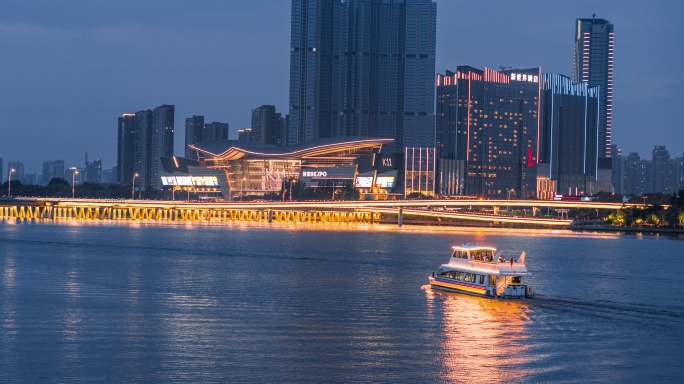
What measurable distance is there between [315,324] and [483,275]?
1008cm

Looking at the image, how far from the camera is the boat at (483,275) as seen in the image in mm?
35875

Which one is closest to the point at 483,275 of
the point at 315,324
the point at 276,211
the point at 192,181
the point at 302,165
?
the point at 315,324

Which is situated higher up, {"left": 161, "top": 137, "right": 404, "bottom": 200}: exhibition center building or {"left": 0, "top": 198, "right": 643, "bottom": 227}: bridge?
{"left": 161, "top": 137, "right": 404, "bottom": 200}: exhibition center building

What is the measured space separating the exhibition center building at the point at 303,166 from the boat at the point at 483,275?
127 m

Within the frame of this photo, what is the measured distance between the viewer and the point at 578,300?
36.7 metres

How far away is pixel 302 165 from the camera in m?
172

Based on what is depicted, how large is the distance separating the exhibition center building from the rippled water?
4523 inches

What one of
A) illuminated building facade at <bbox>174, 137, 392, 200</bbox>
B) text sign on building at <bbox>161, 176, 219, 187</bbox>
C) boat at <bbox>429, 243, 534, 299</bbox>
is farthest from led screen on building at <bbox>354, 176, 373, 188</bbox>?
boat at <bbox>429, 243, 534, 299</bbox>

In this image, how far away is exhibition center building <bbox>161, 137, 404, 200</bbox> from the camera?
554 feet

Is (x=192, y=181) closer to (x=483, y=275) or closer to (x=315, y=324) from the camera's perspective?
(x=483, y=275)

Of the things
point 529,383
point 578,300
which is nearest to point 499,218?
point 578,300

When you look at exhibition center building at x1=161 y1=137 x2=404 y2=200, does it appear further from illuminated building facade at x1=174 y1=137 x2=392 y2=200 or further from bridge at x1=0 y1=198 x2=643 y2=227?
bridge at x1=0 y1=198 x2=643 y2=227

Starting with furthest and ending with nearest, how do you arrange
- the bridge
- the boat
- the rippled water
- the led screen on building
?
1. the led screen on building
2. the bridge
3. the boat
4. the rippled water

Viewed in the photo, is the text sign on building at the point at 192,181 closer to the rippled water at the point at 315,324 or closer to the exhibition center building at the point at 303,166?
the exhibition center building at the point at 303,166
